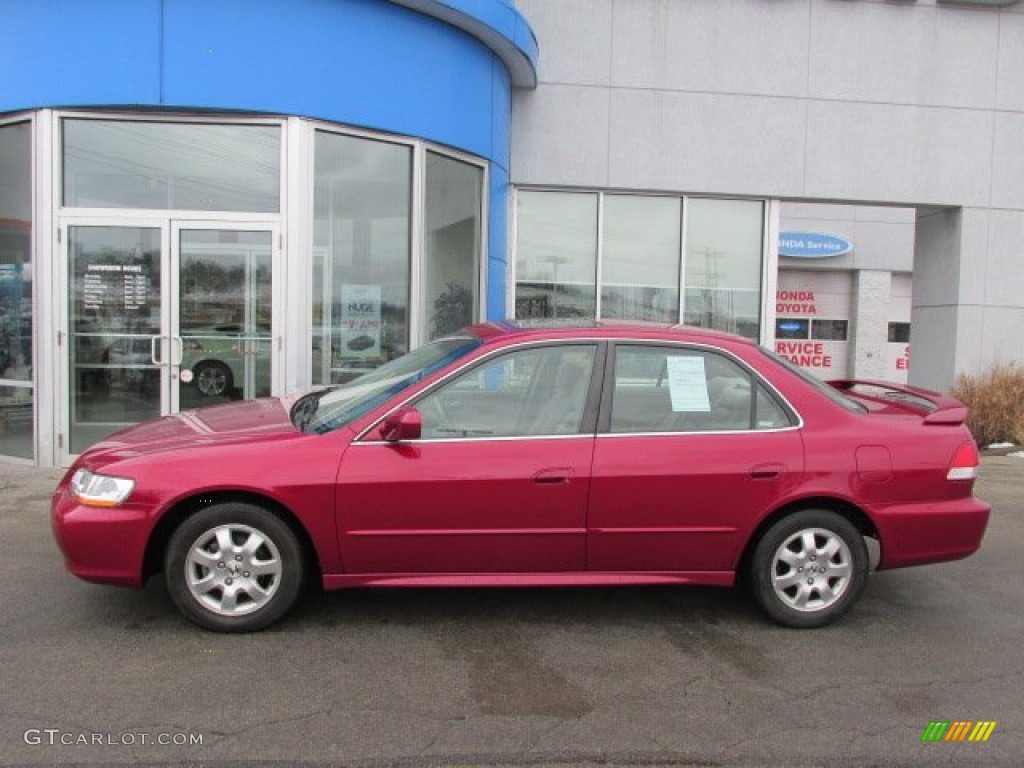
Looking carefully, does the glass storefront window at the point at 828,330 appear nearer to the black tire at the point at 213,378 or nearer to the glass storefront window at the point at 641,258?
the glass storefront window at the point at 641,258

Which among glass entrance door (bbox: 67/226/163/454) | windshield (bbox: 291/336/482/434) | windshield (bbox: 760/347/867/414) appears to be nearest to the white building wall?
glass entrance door (bbox: 67/226/163/454)

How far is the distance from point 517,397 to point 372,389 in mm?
812

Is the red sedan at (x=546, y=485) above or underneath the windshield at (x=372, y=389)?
underneath

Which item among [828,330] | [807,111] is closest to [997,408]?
[807,111]

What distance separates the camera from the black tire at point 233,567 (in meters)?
3.94

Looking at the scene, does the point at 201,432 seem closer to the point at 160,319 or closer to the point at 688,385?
the point at 688,385

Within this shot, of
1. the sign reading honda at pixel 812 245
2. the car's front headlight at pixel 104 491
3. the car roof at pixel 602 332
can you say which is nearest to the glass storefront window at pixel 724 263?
the car roof at pixel 602 332

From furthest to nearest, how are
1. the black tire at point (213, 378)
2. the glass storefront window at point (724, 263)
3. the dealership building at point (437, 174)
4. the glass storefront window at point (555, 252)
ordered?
the glass storefront window at point (724, 263), the glass storefront window at point (555, 252), the black tire at point (213, 378), the dealership building at point (437, 174)

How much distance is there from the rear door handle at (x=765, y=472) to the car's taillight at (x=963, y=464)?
915mm

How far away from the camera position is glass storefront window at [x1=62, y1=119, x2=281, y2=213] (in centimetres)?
777

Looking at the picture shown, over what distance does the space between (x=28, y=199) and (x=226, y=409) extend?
14.8ft

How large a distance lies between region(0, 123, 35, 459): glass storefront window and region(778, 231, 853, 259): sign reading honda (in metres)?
15.3

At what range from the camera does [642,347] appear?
4.39 meters

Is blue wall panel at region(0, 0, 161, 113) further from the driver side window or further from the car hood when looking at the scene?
the driver side window
